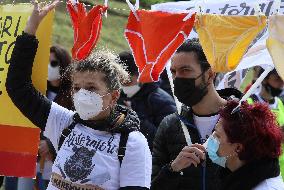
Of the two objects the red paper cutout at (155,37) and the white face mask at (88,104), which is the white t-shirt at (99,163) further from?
the red paper cutout at (155,37)

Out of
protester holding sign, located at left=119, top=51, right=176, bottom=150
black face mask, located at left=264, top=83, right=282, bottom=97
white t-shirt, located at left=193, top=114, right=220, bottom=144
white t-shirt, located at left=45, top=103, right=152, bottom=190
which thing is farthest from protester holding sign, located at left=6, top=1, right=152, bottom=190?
black face mask, located at left=264, top=83, right=282, bottom=97

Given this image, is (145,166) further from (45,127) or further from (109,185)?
(45,127)

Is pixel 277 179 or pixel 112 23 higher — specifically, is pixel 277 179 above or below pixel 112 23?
above

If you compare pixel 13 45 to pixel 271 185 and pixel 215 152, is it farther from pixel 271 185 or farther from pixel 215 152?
pixel 271 185

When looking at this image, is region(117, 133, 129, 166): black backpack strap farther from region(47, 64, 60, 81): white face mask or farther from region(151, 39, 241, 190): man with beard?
region(47, 64, 60, 81): white face mask

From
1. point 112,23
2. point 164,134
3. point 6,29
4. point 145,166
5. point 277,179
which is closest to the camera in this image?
point 277,179

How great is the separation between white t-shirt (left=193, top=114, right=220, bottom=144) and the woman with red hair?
473 mm

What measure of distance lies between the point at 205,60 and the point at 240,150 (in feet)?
2.78

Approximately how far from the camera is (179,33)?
3674mm

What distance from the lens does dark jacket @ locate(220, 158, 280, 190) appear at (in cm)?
311

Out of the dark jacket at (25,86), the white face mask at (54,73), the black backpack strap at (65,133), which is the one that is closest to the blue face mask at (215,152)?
the dark jacket at (25,86)

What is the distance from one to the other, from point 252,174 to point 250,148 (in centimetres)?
13

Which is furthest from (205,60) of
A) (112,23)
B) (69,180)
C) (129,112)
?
(112,23)

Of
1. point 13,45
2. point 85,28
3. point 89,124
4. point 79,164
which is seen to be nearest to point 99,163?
point 79,164
